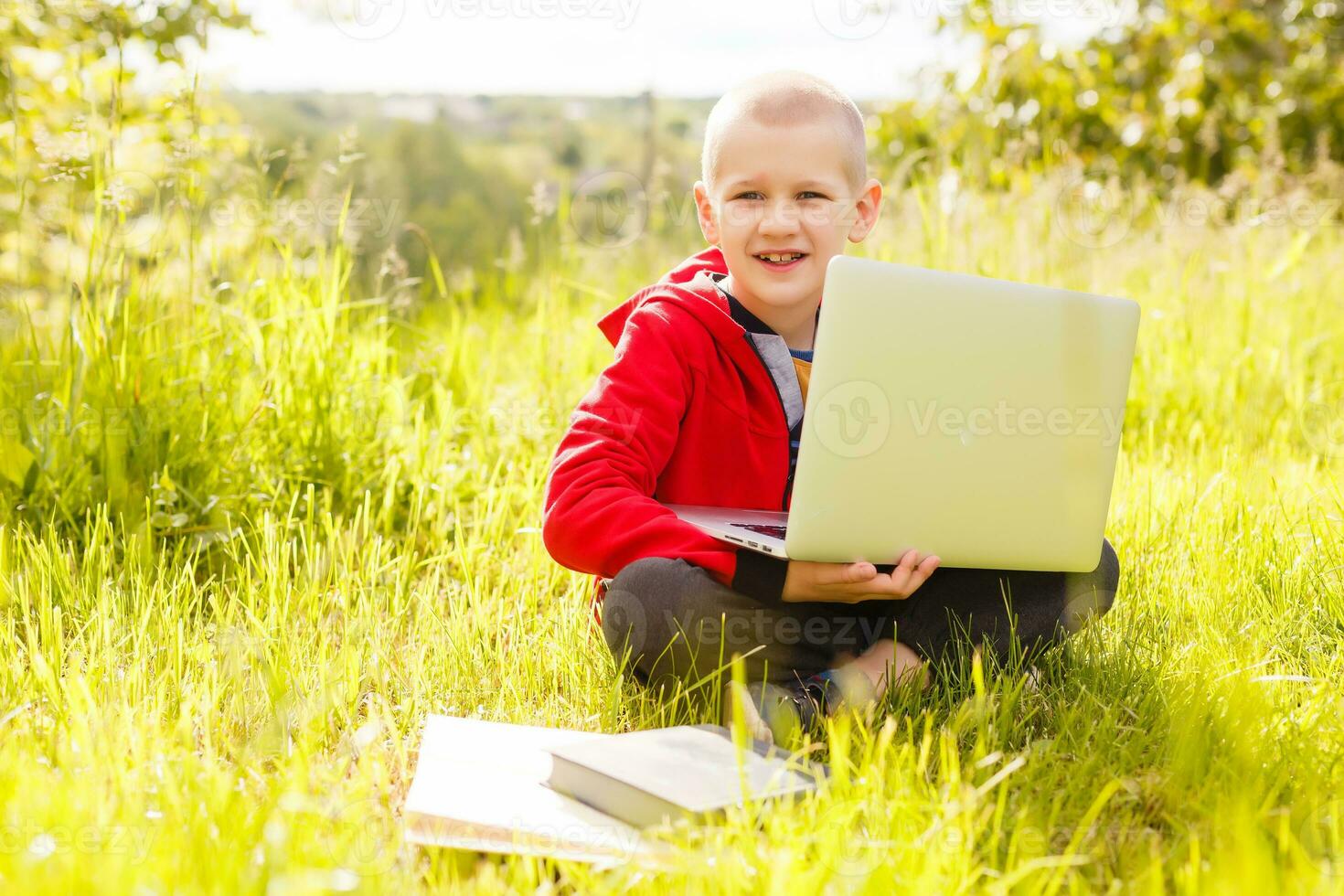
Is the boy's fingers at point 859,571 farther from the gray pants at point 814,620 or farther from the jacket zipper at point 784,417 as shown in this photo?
the jacket zipper at point 784,417

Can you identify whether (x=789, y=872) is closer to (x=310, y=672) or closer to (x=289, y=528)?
(x=310, y=672)

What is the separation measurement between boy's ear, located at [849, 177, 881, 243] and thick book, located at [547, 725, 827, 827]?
46.7 inches

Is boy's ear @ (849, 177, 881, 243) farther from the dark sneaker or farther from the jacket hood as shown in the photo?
the dark sneaker

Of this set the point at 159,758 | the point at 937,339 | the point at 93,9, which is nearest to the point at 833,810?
the point at 937,339

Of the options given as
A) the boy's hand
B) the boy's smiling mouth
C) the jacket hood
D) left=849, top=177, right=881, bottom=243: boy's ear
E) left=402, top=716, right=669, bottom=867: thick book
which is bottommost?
left=402, top=716, right=669, bottom=867: thick book

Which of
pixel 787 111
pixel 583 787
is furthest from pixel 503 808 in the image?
pixel 787 111

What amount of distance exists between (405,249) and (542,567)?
259 inches

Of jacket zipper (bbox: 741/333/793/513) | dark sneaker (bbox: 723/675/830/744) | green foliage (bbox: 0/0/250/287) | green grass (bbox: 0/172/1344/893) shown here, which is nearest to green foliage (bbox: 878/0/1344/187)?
green grass (bbox: 0/172/1344/893)

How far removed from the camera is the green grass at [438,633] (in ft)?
4.51

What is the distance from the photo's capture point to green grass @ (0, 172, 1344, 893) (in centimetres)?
138

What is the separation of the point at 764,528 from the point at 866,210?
0.79 m

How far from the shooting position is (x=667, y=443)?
2.17 meters

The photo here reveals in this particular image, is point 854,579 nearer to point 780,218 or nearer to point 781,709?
point 781,709

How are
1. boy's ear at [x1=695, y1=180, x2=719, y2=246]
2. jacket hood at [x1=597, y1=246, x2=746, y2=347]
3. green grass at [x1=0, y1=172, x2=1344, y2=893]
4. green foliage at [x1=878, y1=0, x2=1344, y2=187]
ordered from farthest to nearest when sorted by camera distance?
green foliage at [x1=878, y1=0, x2=1344, y2=187] < boy's ear at [x1=695, y1=180, x2=719, y2=246] < jacket hood at [x1=597, y1=246, x2=746, y2=347] < green grass at [x1=0, y1=172, x2=1344, y2=893]
